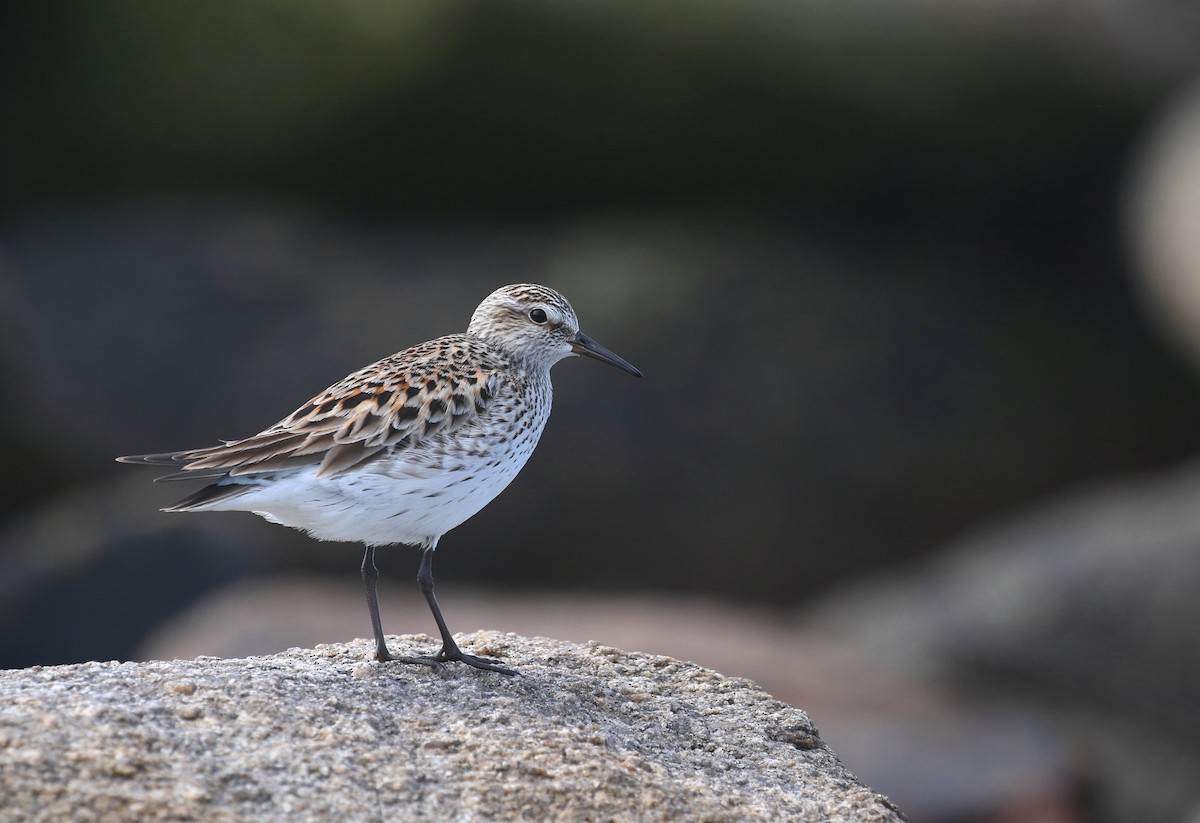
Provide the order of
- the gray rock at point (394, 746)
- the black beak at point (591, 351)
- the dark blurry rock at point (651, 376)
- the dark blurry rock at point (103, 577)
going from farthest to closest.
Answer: the dark blurry rock at point (651, 376) → the dark blurry rock at point (103, 577) → the black beak at point (591, 351) → the gray rock at point (394, 746)

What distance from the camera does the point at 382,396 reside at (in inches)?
209

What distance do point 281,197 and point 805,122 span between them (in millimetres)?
4903

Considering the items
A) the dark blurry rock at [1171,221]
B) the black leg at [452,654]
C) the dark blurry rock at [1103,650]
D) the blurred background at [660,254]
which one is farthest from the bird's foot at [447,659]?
the dark blurry rock at [1171,221]

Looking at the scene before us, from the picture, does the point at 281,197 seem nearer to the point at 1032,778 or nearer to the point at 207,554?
the point at 207,554

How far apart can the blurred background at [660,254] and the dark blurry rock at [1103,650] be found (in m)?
1.12

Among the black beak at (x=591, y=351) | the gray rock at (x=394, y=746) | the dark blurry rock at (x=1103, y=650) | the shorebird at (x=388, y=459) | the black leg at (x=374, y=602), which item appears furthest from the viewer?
the dark blurry rock at (x=1103, y=650)

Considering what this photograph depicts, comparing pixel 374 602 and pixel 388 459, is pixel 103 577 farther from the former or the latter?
pixel 388 459

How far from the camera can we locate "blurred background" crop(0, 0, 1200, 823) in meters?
12.9

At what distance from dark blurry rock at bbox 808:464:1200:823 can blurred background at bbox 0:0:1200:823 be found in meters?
1.12

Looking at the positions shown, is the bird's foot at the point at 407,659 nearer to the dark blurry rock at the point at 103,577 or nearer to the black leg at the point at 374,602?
the black leg at the point at 374,602

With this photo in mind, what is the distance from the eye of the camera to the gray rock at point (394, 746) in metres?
3.80

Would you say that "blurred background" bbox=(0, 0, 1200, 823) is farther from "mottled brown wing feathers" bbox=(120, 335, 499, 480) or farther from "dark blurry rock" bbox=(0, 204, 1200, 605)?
"mottled brown wing feathers" bbox=(120, 335, 499, 480)

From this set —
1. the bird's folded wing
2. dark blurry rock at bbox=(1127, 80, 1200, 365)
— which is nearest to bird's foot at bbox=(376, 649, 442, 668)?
the bird's folded wing

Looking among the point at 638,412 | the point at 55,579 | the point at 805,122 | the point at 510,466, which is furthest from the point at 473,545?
the point at 510,466
